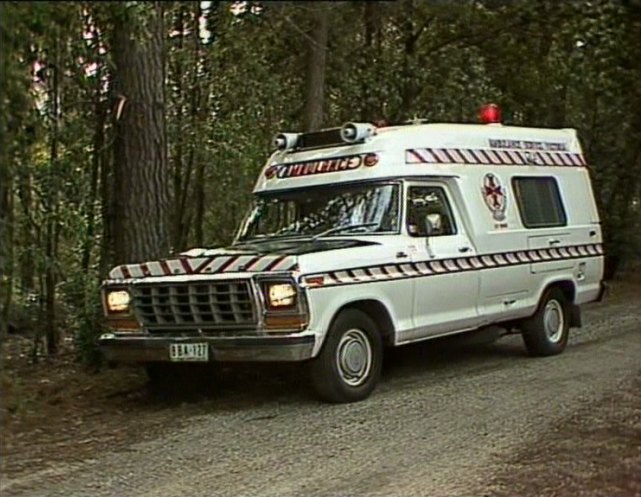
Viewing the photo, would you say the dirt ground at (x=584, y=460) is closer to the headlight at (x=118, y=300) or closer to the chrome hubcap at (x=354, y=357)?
the chrome hubcap at (x=354, y=357)

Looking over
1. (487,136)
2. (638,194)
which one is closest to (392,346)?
(487,136)

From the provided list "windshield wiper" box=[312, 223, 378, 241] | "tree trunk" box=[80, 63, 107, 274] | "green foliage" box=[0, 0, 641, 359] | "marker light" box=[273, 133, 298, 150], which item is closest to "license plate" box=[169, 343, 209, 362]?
"green foliage" box=[0, 0, 641, 359]

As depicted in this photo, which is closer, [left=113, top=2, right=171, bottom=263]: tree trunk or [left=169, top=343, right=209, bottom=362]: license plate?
[left=169, top=343, right=209, bottom=362]: license plate

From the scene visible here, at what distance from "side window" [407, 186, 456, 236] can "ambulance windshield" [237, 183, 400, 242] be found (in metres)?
0.18

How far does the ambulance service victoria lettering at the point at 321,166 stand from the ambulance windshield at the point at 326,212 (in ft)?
0.60

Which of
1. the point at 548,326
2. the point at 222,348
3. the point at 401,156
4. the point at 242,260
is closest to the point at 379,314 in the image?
the point at 242,260

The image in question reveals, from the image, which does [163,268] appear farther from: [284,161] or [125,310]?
[284,161]

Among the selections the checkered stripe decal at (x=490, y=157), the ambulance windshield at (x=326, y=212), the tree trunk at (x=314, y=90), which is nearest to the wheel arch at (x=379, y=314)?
the ambulance windshield at (x=326, y=212)

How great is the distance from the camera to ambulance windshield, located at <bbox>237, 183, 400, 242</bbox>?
388 inches

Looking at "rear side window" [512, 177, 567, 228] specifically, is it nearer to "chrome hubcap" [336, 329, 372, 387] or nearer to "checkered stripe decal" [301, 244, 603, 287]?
"checkered stripe decal" [301, 244, 603, 287]

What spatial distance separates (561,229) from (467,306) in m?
2.12

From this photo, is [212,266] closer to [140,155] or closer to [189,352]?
[189,352]

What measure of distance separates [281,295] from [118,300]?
5.21ft

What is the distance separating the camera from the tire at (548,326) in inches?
453
